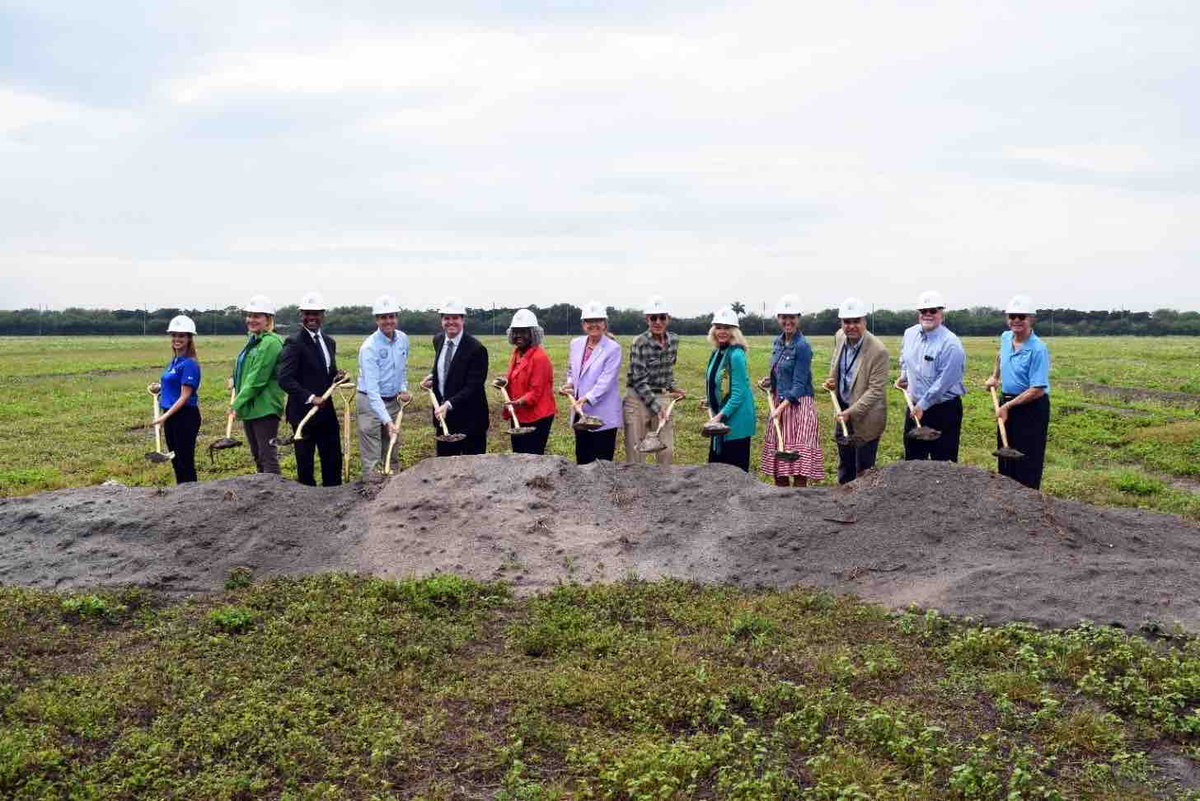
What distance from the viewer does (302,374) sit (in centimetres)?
947

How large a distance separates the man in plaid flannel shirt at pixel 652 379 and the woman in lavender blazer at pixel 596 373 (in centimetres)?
15

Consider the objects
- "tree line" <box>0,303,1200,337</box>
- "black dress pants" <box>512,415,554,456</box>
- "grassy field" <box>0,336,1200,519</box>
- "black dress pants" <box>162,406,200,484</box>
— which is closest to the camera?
"black dress pants" <box>162,406,200,484</box>

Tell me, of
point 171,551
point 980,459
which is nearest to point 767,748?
point 171,551

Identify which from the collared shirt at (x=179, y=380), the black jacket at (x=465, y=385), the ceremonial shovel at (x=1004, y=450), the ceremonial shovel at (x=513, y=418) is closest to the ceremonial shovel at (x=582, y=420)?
the ceremonial shovel at (x=513, y=418)

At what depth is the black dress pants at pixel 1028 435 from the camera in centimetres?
908

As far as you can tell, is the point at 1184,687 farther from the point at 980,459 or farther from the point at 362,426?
the point at 980,459

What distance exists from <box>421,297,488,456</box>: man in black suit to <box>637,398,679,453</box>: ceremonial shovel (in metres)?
1.52

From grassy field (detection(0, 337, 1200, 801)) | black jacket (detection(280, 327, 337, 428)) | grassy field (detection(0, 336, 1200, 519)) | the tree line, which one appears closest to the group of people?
black jacket (detection(280, 327, 337, 428))

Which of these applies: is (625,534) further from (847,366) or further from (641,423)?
(847,366)

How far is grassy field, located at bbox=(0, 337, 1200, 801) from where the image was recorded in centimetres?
485

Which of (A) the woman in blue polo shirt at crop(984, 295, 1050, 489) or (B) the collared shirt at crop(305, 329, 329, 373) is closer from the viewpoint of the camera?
(A) the woman in blue polo shirt at crop(984, 295, 1050, 489)

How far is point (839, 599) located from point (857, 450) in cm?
261

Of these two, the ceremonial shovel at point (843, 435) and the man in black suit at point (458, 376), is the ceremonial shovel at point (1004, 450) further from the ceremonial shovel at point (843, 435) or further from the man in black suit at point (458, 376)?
the man in black suit at point (458, 376)

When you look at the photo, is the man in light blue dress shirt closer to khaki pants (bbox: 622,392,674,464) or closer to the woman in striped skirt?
khaki pants (bbox: 622,392,674,464)
